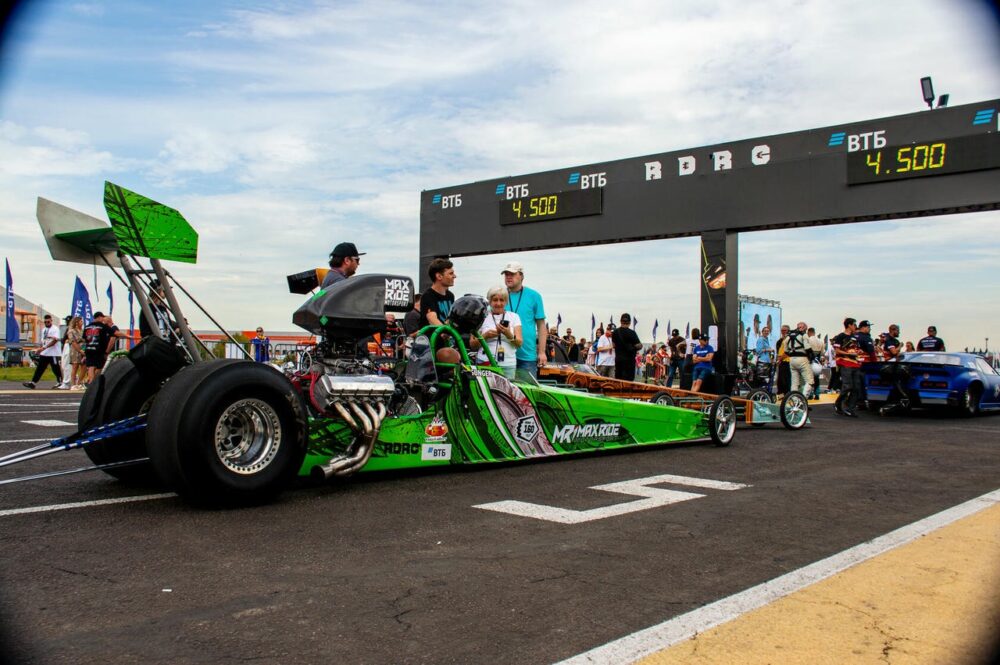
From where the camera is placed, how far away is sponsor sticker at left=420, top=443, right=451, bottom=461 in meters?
6.02

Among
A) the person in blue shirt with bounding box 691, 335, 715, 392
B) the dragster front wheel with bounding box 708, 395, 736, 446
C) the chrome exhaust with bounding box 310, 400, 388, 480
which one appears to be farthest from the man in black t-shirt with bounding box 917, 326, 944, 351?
the chrome exhaust with bounding box 310, 400, 388, 480

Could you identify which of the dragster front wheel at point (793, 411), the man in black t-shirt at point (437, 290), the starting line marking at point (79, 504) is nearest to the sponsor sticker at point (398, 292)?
the man in black t-shirt at point (437, 290)

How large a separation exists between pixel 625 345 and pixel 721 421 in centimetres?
607

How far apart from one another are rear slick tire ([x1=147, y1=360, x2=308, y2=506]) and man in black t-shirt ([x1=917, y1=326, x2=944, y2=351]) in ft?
53.9

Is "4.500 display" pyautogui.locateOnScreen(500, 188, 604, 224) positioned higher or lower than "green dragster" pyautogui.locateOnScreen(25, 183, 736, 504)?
higher

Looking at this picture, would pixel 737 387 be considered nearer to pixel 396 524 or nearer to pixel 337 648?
pixel 396 524

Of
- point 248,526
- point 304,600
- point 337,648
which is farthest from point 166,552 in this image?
point 337,648

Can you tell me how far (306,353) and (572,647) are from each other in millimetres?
3867

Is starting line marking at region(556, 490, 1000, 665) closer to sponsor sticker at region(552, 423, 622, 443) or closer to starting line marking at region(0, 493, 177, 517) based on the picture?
sponsor sticker at region(552, 423, 622, 443)

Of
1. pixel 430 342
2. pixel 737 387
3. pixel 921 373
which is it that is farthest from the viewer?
pixel 737 387

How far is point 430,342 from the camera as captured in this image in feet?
21.0

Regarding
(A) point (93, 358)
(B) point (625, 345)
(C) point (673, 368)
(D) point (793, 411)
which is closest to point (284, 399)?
(D) point (793, 411)

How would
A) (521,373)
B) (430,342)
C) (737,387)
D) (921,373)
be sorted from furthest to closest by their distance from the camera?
(737,387)
(921,373)
(521,373)
(430,342)

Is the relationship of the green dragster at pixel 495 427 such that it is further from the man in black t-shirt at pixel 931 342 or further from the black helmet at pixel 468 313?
the man in black t-shirt at pixel 931 342
